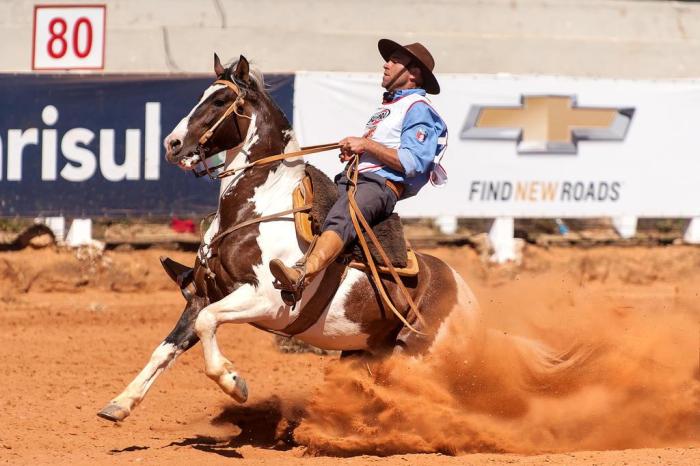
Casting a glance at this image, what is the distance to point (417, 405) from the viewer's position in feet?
23.4

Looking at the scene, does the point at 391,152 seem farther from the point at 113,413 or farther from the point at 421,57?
the point at 113,413

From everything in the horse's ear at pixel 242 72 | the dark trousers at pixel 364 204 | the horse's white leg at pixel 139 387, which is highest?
the horse's ear at pixel 242 72

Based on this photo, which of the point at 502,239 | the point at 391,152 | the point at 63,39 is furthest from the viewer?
the point at 502,239

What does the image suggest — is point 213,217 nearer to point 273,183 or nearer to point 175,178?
point 273,183

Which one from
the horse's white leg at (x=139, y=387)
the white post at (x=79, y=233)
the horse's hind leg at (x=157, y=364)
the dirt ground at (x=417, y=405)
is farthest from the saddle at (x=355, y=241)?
the white post at (x=79, y=233)

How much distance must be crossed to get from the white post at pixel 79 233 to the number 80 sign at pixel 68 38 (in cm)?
183

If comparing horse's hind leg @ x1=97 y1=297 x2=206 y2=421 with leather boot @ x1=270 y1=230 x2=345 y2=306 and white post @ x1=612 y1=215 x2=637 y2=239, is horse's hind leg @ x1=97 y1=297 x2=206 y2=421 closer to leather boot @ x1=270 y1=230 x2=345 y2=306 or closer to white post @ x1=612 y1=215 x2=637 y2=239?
leather boot @ x1=270 y1=230 x2=345 y2=306

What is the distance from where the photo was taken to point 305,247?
7.05 meters

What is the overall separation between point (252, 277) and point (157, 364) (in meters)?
0.83

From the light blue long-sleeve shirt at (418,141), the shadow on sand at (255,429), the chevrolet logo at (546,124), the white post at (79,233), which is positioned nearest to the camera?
the light blue long-sleeve shirt at (418,141)

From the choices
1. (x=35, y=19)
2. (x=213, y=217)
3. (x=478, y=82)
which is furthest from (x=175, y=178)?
(x=213, y=217)

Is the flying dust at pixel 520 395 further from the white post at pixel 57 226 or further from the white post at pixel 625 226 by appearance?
the white post at pixel 625 226

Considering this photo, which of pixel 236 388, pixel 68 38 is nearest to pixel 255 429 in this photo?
pixel 236 388

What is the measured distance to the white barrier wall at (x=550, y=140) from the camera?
1280 centimetres
